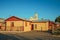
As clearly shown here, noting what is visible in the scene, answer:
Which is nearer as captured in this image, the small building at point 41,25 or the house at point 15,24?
the house at point 15,24

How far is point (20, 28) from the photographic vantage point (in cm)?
4481

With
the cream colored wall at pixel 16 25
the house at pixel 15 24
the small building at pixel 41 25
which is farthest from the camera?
the small building at pixel 41 25

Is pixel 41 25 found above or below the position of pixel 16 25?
below

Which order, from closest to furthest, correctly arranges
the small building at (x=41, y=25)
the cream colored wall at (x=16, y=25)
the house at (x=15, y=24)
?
the house at (x=15, y=24)
the cream colored wall at (x=16, y=25)
the small building at (x=41, y=25)

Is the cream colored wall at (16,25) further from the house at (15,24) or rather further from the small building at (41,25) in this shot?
the small building at (41,25)

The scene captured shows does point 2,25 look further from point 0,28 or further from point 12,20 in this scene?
point 12,20

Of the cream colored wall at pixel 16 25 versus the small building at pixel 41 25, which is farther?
the small building at pixel 41 25

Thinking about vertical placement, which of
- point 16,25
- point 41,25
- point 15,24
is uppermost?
point 15,24

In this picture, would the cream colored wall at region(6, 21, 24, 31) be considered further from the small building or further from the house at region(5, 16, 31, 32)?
the small building

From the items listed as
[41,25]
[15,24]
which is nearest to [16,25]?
[15,24]

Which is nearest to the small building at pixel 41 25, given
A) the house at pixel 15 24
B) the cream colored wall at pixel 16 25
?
the house at pixel 15 24

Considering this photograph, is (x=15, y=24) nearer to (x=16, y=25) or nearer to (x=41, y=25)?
(x=16, y=25)

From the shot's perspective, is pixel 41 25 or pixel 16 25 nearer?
pixel 16 25

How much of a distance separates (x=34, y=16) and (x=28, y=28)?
88.9ft
